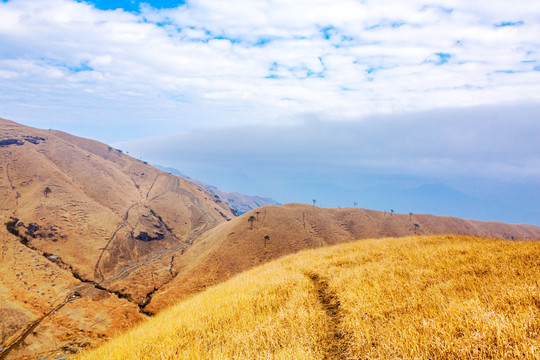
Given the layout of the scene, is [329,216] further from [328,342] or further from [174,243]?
[328,342]

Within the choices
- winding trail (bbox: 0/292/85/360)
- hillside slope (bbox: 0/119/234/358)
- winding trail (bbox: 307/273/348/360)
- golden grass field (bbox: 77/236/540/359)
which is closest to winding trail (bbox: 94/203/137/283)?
hillside slope (bbox: 0/119/234/358)

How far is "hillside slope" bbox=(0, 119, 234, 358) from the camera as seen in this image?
3541 centimetres

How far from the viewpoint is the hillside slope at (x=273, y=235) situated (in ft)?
152

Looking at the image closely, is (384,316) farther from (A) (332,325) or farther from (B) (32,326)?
(B) (32,326)

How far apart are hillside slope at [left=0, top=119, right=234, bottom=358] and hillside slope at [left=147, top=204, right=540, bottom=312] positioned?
6481 millimetres

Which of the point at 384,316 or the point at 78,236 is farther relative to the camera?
the point at 78,236

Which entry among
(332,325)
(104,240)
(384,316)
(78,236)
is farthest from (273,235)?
(384,316)

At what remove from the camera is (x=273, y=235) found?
2382 inches

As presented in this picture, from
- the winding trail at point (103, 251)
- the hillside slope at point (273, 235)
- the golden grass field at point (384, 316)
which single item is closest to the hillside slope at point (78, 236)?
the winding trail at point (103, 251)

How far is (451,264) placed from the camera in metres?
9.27

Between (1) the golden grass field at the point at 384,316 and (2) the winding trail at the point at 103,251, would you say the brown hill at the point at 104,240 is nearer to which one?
(2) the winding trail at the point at 103,251

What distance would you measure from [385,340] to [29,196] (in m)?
98.2

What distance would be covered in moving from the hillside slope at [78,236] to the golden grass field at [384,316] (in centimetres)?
3238

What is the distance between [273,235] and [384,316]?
55075 mm
